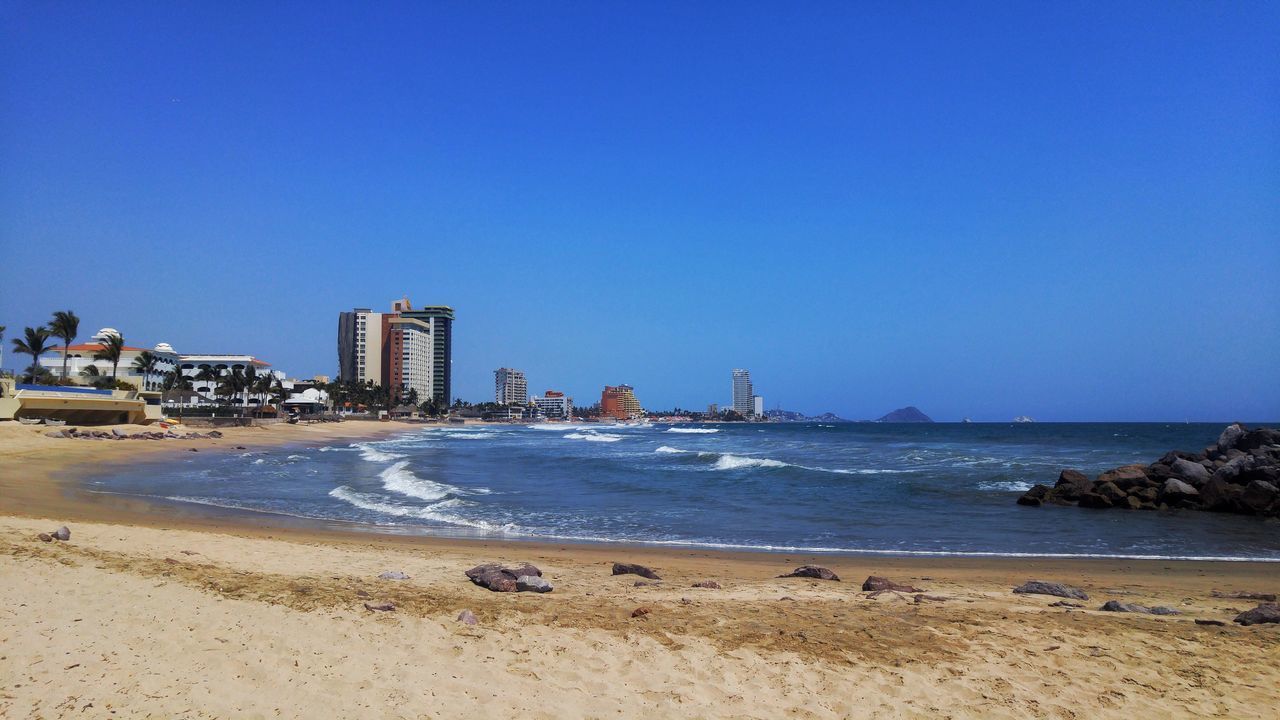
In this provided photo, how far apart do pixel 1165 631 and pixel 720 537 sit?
8.21 m

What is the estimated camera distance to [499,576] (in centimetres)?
841

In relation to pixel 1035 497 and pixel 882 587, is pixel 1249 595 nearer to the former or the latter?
pixel 882 587

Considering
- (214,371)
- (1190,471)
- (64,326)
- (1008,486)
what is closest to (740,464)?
(1008,486)

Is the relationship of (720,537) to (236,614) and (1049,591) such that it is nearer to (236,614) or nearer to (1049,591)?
(1049,591)

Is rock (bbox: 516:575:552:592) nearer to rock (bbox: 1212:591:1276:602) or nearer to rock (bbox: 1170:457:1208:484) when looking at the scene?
rock (bbox: 1212:591:1276:602)

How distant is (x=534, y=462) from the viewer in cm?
3584

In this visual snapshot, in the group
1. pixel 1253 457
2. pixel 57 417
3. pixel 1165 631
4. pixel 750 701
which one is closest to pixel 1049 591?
pixel 1165 631

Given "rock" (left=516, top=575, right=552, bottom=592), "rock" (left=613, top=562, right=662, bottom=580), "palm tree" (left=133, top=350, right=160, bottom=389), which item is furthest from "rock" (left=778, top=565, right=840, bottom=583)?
"palm tree" (left=133, top=350, right=160, bottom=389)

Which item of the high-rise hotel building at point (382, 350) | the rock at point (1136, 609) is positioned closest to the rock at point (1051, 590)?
the rock at point (1136, 609)

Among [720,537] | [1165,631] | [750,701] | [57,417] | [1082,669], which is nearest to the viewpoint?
[750,701]

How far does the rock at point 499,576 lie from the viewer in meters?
8.17

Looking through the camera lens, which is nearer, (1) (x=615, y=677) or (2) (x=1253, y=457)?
(1) (x=615, y=677)

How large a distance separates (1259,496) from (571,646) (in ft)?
67.9

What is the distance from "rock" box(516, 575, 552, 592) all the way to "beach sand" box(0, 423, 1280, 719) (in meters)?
0.30
